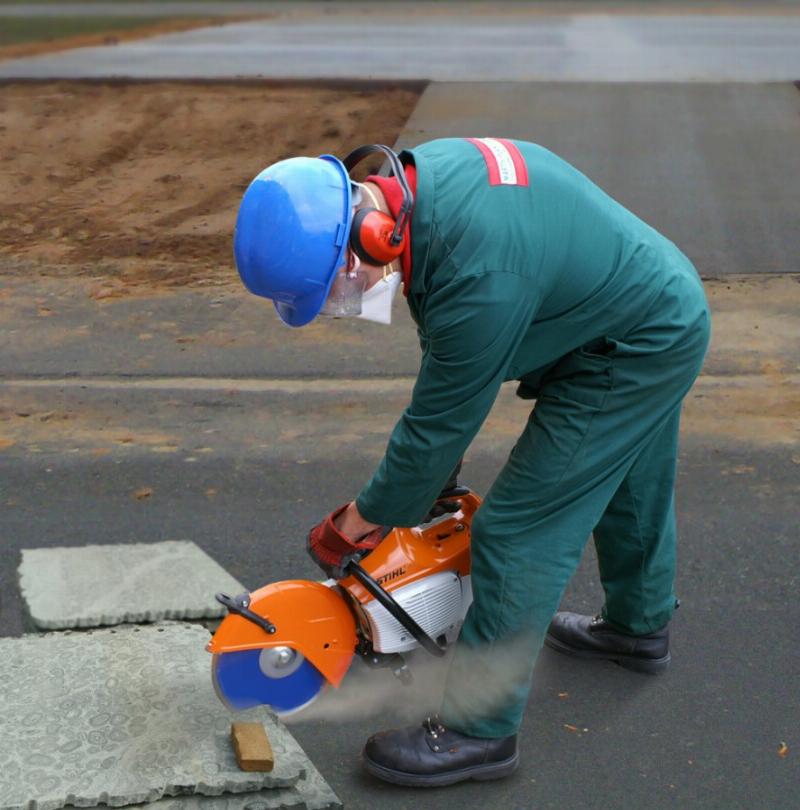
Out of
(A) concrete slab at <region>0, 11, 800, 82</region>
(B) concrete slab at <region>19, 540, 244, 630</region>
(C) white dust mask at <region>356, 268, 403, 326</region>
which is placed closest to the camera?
(C) white dust mask at <region>356, 268, 403, 326</region>

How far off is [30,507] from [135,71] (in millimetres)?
11789

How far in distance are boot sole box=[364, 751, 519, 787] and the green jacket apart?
0.71 m

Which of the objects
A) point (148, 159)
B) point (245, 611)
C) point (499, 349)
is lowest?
point (148, 159)

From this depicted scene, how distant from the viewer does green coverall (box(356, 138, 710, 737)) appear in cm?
296

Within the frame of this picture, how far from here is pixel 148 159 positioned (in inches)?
472

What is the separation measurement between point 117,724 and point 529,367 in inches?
57.8

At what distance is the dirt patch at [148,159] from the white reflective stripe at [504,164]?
546 centimetres

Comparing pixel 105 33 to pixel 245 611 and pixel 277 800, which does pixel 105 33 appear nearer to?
pixel 245 611

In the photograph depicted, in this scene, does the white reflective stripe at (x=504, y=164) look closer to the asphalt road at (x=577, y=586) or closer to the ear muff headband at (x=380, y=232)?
the ear muff headband at (x=380, y=232)

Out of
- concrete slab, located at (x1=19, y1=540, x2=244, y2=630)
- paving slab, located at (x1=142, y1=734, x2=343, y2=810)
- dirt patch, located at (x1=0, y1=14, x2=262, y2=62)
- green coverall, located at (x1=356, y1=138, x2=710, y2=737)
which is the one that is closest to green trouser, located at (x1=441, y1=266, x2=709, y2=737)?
green coverall, located at (x1=356, y1=138, x2=710, y2=737)

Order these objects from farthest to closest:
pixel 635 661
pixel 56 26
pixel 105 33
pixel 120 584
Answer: pixel 56 26 < pixel 105 33 < pixel 120 584 < pixel 635 661

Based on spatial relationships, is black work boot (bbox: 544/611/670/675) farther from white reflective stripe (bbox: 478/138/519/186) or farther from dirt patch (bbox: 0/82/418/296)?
dirt patch (bbox: 0/82/418/296)

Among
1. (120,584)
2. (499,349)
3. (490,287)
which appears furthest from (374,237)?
(120,584)

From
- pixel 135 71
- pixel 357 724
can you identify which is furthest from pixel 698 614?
pixel 135 71
